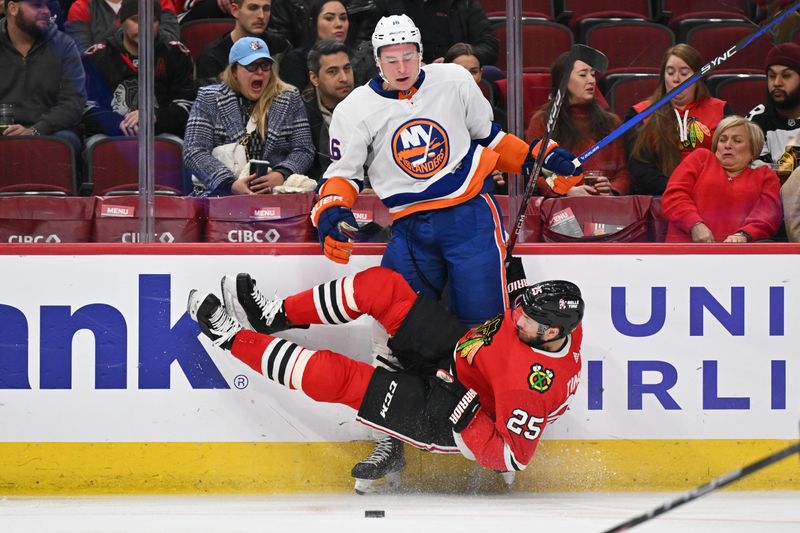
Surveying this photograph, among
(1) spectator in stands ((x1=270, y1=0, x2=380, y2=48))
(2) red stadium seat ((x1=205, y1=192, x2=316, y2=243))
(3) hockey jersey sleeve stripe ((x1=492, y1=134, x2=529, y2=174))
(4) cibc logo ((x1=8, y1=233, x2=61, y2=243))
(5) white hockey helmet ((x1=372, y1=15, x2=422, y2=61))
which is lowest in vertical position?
(4) cibc logo ((x1=8, y1=233, x2=61, y2=243))

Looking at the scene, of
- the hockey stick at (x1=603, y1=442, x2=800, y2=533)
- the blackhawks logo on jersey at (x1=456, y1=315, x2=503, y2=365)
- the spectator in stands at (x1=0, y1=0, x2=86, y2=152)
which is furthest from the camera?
the spectator in stands at (x1=0, y1=0, x2=86, y2=152)

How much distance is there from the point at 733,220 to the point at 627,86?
58 centimetres

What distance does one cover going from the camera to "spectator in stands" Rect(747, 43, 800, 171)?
12.7 feet

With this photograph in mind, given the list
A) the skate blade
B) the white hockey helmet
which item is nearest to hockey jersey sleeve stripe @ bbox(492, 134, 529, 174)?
the white hockey helmet

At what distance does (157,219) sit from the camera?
3740 mm

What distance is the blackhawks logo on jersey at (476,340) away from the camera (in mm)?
3520

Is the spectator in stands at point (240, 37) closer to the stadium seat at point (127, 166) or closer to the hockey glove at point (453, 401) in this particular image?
the stadium seat at point (127, 166)

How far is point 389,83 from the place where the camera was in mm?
3629

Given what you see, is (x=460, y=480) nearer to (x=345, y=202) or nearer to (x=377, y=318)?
(x=377, y=318)

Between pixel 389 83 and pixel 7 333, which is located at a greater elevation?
pixel 389 83

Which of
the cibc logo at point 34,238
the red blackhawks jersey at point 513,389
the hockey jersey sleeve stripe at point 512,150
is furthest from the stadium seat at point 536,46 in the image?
the cibc logo at point 34,238

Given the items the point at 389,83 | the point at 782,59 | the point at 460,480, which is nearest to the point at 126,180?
the point at 389,83

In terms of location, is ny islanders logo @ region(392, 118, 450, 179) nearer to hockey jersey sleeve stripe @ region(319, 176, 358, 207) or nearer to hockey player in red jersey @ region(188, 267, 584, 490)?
hockey jersey sleeve stripe @ region(319, 176, 358, 207)

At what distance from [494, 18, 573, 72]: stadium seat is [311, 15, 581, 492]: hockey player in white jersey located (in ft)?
0.67
